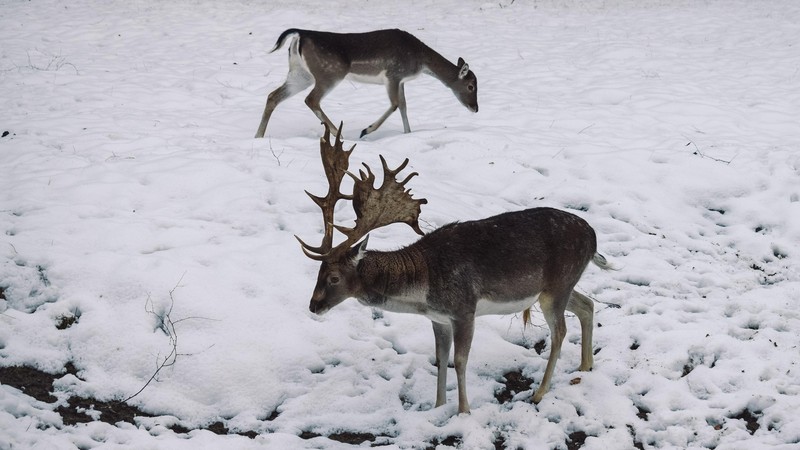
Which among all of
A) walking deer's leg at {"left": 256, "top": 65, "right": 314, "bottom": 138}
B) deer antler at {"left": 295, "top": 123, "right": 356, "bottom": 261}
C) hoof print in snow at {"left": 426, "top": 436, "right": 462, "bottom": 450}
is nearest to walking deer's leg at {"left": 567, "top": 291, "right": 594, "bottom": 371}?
hoof print in snow at {"left": 426, "top": 436, "right": 462, "bottom": 450}

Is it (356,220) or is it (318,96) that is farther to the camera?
(318,96)

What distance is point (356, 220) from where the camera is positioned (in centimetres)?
547

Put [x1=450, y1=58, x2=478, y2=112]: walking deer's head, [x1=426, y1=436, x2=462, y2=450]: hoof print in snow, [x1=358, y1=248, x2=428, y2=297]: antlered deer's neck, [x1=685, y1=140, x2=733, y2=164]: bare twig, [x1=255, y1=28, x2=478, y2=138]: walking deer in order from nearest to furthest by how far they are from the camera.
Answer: [x1=426, y1=436, x2=462, y2=450]: hoof print in snow, [x1=358, y1=248, x2=428, y2=297]: antlered deer's neck, [x1=685, y1=140, x2=733, y2=164]: bare twig, [x1=255, y1=28, x2=478, y2=138]: walking deer, [x1=450, y1=58, x2=478, y2=112]: walking deer's head

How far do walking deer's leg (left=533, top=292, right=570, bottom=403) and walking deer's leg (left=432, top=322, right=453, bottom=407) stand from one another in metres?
0.68

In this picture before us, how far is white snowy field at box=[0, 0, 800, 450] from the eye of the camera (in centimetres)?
534

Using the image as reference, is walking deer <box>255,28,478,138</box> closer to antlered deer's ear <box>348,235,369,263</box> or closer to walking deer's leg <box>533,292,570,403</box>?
antlered deer's ear <box>348,235,369,263</box>

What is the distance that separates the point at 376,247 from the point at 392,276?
5.70 ft

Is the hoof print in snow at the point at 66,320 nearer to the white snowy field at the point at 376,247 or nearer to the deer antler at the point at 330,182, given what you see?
the white snowy field at the point at 376,247

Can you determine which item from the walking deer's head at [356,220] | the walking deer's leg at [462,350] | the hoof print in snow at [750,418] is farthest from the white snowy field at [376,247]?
the walking deer's head at [356,220]

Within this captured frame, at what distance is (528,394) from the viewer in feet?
18.7

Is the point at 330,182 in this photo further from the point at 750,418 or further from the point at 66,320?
the point at 750,418

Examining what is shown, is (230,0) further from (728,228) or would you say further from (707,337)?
(707,337)

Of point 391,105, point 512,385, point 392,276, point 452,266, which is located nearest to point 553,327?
point 512,385

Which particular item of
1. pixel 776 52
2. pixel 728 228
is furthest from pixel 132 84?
pixel 776 52
